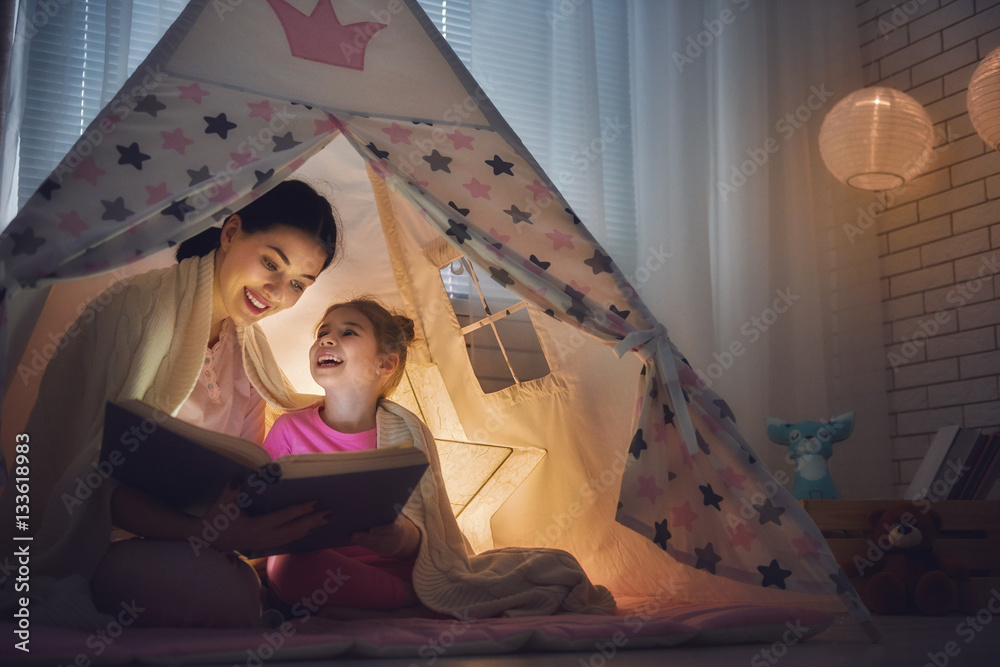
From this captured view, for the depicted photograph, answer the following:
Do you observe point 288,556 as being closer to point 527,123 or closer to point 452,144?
point 452,144

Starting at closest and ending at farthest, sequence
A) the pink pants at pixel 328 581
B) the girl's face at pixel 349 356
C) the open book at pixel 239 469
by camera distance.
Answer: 1. the open book at pixel 239 469
2. the pink pants at pixel 328 581
3. the girl's face at pixel 349 356

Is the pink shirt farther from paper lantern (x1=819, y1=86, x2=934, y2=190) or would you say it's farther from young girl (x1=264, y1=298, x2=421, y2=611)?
paper lantern (x1=819, y1=86, x2=934, y2=190)

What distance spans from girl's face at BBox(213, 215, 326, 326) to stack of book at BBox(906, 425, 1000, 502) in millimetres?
1804

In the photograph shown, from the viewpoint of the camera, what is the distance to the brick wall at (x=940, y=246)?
2881 mm

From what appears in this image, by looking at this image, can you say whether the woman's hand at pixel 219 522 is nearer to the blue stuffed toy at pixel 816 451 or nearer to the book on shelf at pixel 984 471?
the blue stuffed toy at pixel 816 451

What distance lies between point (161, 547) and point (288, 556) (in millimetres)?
268

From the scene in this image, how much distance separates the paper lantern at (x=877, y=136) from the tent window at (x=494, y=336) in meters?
1.15

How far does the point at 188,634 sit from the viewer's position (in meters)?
1.40

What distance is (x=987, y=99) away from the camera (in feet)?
8.61

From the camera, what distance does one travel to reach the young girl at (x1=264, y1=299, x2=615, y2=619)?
5.72 ft

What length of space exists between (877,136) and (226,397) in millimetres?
2107

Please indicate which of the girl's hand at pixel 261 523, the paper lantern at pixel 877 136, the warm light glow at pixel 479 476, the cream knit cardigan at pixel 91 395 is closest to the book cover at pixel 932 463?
the paper lantern at pixel 877 136

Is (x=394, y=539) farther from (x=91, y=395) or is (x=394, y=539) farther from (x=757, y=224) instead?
(x=757, y=224)

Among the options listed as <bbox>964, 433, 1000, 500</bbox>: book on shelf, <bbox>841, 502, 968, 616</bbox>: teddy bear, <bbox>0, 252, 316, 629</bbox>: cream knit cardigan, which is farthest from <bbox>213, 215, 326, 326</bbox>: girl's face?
<bbox>964, 433, 1000, 500</bbox>: book on shelf
